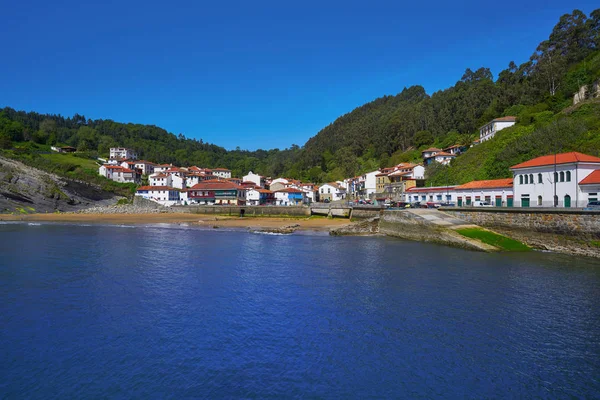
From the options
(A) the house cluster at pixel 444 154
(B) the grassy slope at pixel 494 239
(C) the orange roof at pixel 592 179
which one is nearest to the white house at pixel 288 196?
(A) the house cluster at pixel 444 154

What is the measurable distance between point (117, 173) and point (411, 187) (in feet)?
273

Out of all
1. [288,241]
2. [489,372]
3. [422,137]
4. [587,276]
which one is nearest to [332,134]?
[422,137]

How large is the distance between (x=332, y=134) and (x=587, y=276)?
159 m

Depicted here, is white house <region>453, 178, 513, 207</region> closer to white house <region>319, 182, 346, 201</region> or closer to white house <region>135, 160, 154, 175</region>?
white house <region>319, 182, 346, 201</region>

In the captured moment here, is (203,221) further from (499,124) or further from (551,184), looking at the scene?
(499,124)

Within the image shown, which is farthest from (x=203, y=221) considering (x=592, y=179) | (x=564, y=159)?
(x=592, y=179)

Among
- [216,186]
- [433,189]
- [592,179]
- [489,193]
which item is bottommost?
[489,193]

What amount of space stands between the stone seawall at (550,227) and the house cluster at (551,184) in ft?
10.7

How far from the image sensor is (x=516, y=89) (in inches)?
3529

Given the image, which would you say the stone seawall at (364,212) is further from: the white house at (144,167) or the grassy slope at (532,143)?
the white house at (144,167)

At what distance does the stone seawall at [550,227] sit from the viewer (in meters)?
28.5

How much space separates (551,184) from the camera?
35.4 metres

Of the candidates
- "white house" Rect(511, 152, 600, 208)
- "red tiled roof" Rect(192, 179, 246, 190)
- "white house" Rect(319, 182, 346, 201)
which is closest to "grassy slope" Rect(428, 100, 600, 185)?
"white house" Rect(511, 152, 600, 208)

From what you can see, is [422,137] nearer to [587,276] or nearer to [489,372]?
[587,276]
